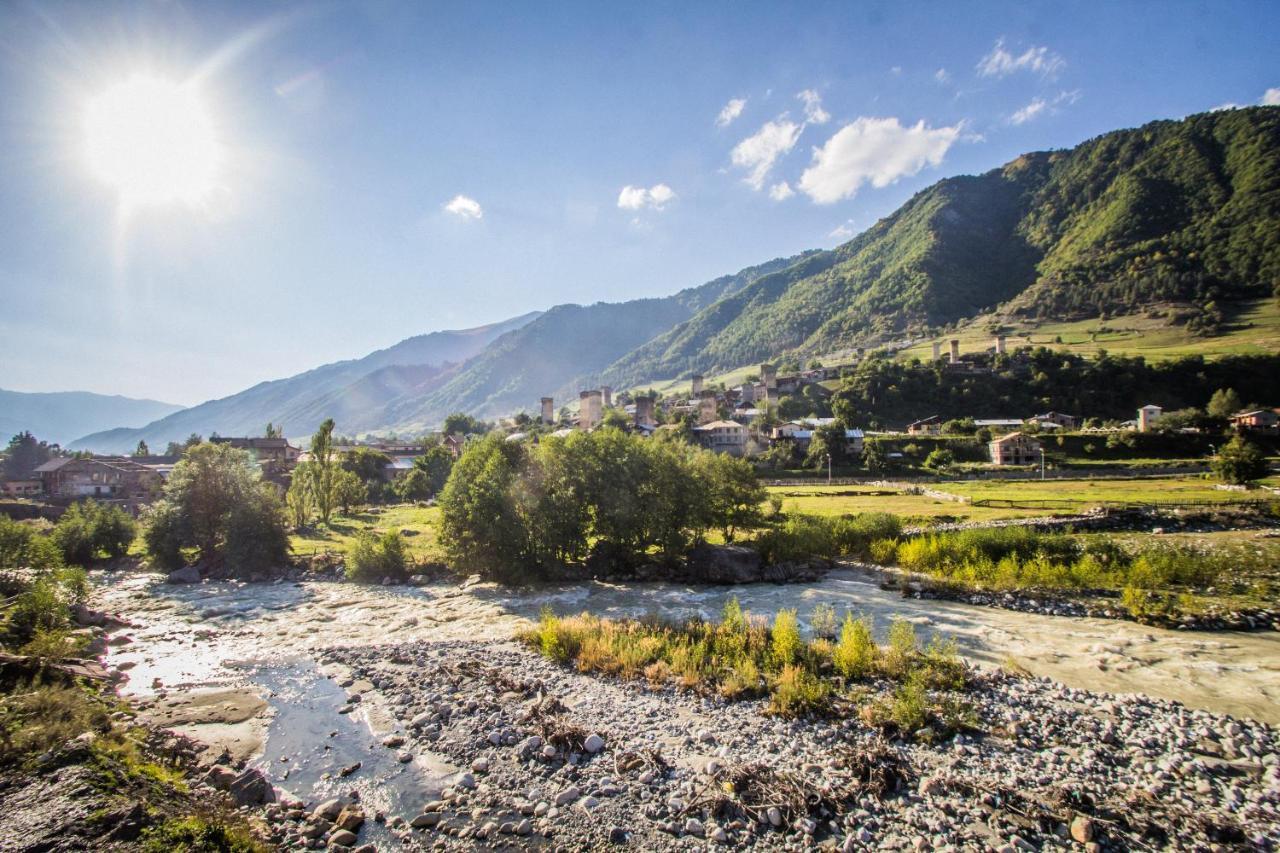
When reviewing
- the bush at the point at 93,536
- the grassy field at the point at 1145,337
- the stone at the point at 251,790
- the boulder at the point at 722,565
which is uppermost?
the grassy field at the point at 1145,337

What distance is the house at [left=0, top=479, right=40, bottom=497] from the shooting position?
75125mm

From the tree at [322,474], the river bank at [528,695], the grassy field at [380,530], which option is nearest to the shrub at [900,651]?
the river bank at [528,695]

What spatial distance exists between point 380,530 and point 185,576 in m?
15.7

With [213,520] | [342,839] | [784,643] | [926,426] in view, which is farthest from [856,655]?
[926,426]

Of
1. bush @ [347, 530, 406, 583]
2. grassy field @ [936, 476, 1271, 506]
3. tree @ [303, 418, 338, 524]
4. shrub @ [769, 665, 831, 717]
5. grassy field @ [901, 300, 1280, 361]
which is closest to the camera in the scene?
shrub @ [769, 665, 831, 717]

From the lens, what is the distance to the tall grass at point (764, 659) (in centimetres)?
1593

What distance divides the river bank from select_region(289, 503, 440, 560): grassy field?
35.0 ft

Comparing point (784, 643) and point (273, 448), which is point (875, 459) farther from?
point (273, 448)

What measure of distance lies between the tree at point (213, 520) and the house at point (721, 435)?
8287 cm

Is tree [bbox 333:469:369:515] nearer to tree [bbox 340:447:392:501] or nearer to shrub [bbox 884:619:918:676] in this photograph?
tree [bbox 340:447:392:501]

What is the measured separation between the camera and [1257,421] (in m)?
90.4

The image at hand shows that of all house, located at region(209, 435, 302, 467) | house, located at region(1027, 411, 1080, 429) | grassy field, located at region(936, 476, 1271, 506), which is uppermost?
house, located at region(209, 435, 302, 467)

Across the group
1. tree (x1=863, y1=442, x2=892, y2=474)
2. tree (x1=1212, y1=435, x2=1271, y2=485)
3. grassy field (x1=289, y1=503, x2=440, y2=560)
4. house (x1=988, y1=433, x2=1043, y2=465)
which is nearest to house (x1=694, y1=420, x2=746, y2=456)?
tree (x1=863, y1=442, x2=892, y2=474)

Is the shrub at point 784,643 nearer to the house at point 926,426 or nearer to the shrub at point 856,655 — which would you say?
the shrub at point 856,655
